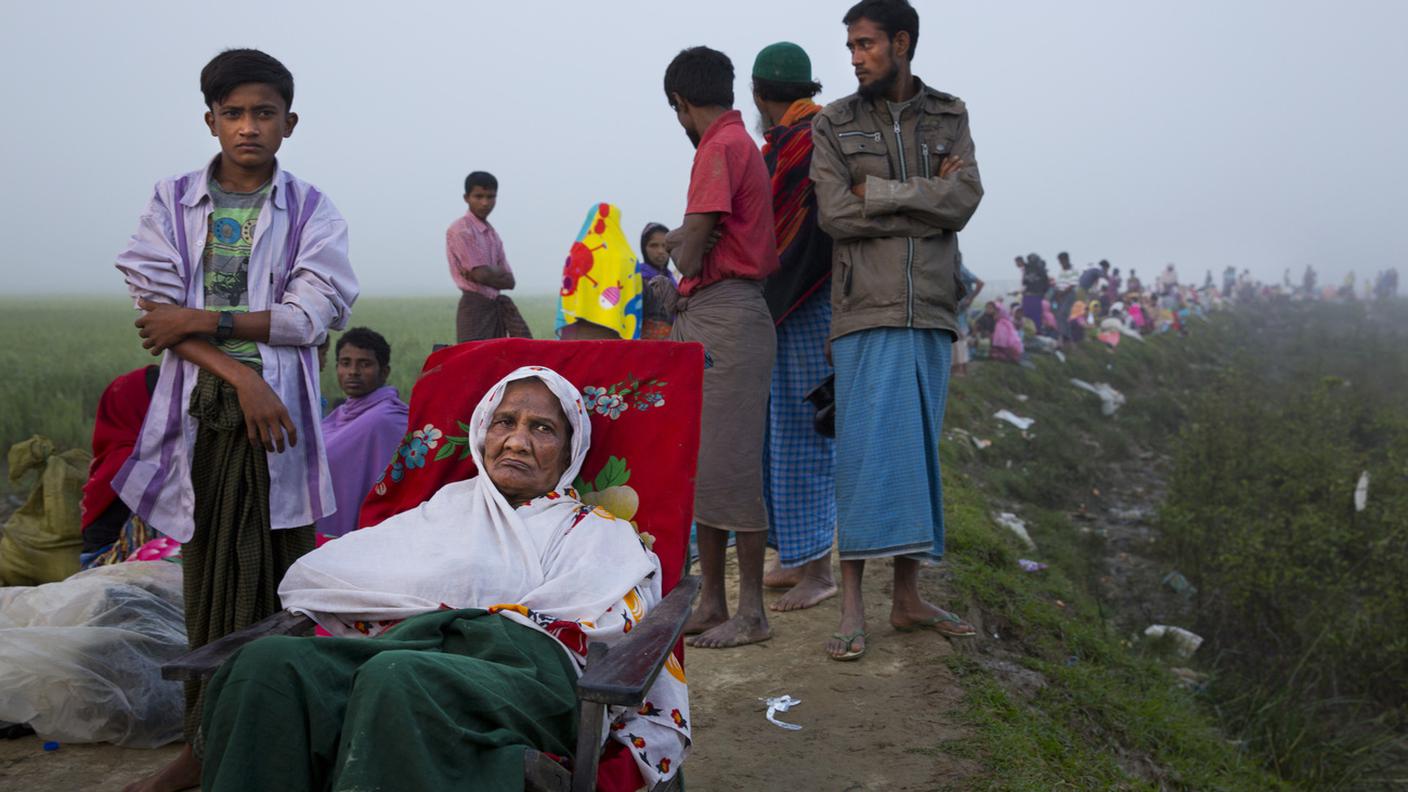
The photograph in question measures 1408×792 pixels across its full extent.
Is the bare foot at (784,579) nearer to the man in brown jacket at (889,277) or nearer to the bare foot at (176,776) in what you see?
the man in brown jacket at (889,277)

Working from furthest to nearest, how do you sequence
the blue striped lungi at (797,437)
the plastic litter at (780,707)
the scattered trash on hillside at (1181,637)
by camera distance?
1. the scattered trash on hillside at (1181,637)
2. the blue striped lungi at (797,437)
3. the plastic litter at (780,707)

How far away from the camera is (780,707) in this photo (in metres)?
3.76

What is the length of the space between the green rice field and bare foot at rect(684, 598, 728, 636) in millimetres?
4784

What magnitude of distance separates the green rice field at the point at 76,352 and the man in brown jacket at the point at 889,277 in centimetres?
525

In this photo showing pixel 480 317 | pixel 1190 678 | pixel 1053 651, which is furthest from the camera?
pixel 480 317

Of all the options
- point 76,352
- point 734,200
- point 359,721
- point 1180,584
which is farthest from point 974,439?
point 359,721

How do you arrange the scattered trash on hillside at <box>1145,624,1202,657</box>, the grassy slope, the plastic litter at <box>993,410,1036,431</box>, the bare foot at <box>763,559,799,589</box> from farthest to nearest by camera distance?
1. the plastic litter at <box>993,410,1036,431</box>
2. the scattered trash on hillside at <box>1145,624,1202,657</box>
3. the bare foot at <box>763,559,799,589</box>
4. the grassy slope

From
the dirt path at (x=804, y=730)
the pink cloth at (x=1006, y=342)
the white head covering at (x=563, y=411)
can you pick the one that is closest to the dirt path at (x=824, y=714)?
the dirt path at (x=804, y=730)

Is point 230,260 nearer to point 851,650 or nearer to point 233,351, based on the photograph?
point 233,351

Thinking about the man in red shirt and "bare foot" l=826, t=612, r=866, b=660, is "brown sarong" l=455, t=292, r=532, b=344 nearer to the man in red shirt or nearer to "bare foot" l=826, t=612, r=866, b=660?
the man in red shirt

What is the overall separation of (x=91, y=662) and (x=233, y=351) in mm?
1317

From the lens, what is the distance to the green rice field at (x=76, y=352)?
27.5 feet

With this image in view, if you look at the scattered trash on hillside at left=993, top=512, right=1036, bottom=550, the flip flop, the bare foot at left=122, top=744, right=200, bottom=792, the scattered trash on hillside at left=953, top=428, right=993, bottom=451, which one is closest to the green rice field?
the scattered trash on hillside at left=953, top=428, right=993, bottom=451

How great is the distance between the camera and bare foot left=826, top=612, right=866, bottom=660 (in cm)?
408
